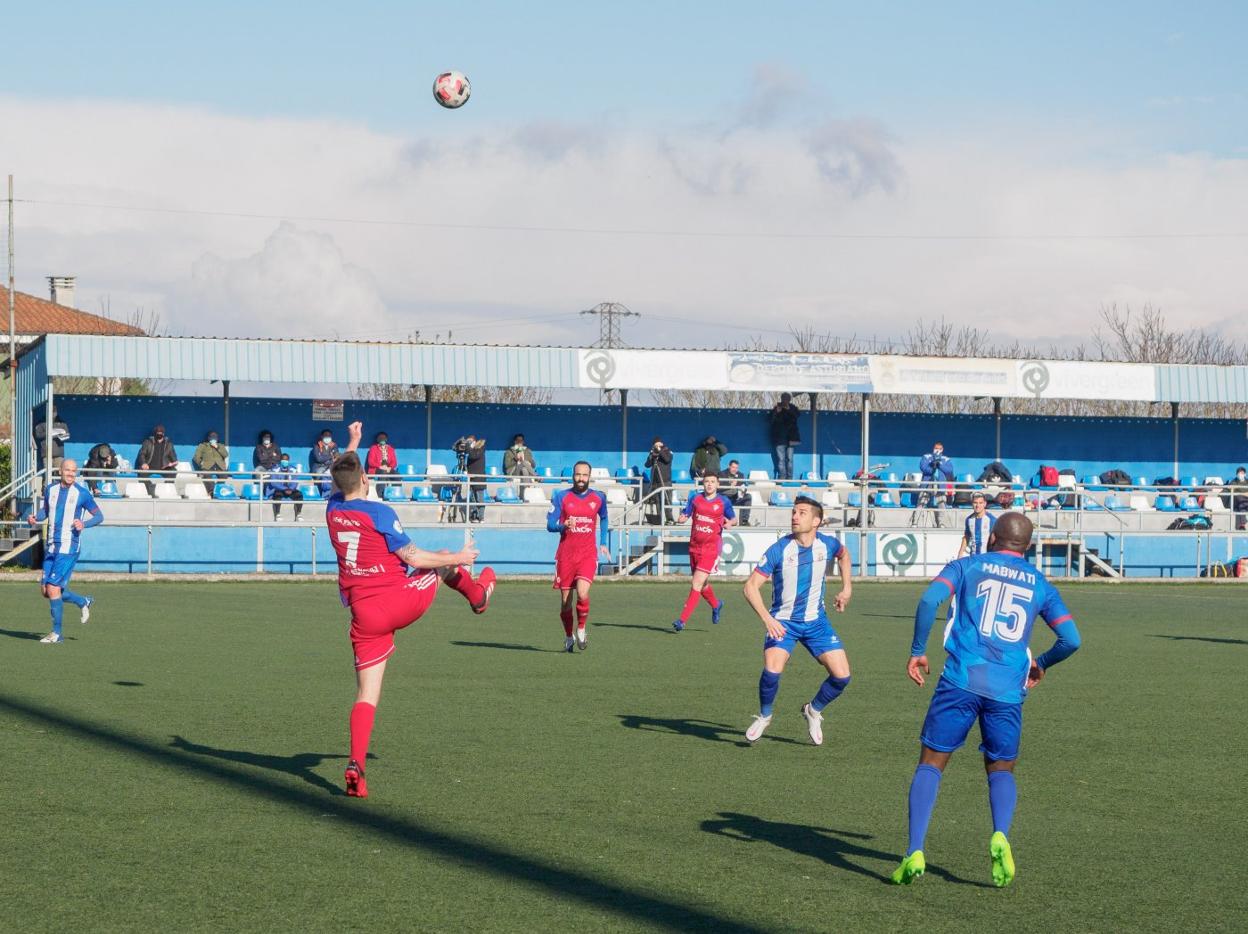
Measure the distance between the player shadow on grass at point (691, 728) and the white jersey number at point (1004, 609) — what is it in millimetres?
4146

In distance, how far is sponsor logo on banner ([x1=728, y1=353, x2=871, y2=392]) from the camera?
117 feet

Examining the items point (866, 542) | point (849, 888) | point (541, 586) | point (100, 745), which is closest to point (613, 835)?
point (849, 888)

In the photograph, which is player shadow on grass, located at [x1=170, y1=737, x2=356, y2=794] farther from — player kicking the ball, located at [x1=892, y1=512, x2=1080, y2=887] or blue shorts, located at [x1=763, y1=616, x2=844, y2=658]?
player kicking the ball, located at [x1=892, y1=512, x2=1080, y2=887]

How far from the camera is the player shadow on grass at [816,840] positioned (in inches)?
277

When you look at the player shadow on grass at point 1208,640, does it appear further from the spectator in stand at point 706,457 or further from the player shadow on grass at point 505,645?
the spectator in stand at point 706,457

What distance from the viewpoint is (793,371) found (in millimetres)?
35812

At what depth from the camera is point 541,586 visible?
29828 mm

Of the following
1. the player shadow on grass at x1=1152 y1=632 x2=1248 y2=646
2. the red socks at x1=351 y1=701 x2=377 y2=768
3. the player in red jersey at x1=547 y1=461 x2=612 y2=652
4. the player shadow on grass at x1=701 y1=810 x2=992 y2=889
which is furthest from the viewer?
the player shadow on grass at x1=1152 y1=632 x2=1248 y2=646

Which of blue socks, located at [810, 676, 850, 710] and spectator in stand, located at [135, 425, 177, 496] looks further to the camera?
spectator in stand, located at [135, 425, 177, 496]

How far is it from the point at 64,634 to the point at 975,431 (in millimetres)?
27801

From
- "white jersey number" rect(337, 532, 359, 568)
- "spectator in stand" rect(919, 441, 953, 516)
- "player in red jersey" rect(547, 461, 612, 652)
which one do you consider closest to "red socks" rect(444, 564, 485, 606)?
"white jersey number" rect(337, 532, 359, 568)

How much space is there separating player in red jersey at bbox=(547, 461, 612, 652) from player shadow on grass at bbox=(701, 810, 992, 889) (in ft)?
28.3

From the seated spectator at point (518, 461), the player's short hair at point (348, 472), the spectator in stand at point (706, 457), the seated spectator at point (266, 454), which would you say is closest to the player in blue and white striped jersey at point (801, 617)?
the player's short hair at point (348, 472)

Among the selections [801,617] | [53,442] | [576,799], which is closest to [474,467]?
[53,442]
